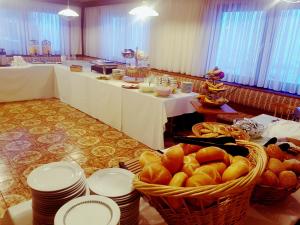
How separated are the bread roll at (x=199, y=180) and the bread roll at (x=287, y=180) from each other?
32 cm

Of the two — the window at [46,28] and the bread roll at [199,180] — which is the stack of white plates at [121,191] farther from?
the window at [46,28]

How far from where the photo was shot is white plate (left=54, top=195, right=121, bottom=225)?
1.76 feet

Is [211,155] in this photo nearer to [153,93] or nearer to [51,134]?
[153,93]

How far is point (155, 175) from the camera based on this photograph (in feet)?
1.93

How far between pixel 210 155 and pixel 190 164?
62 millimetres

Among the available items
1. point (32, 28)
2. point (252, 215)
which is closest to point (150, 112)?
point (252, 215)

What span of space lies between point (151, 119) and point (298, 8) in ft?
7.79

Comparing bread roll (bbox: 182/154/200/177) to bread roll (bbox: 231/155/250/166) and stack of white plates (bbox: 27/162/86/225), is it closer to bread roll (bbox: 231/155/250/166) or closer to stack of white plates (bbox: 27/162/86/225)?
bread roll (bbox: 231/155/250/166)

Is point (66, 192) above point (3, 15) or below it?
below

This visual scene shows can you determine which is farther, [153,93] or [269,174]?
[153,93]

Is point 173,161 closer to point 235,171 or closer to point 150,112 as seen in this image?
point 235,171

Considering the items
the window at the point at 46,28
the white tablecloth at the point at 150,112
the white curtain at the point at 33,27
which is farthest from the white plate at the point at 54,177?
the window at the point at 46,28

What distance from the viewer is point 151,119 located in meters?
2.72

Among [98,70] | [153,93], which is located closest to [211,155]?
[153,93]
